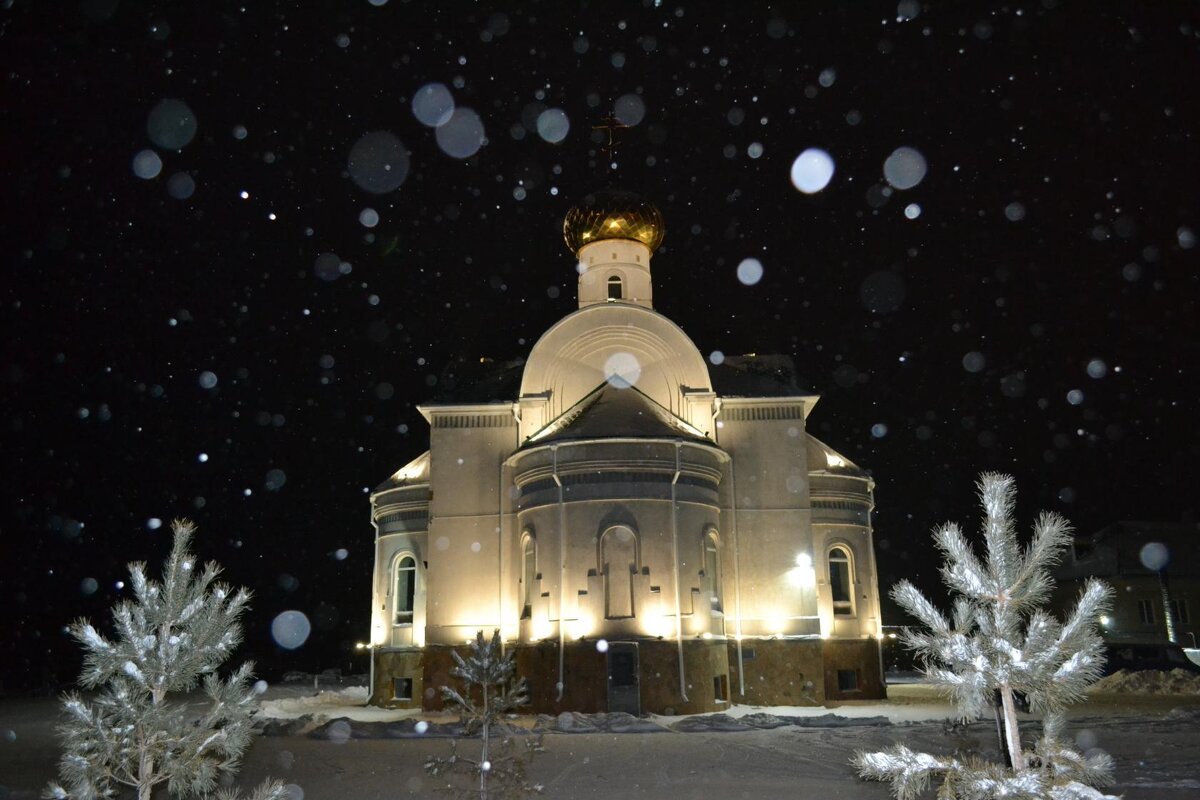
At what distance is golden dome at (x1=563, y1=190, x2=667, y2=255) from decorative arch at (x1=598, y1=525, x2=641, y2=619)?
34.2ft

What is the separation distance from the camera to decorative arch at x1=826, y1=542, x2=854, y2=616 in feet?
88.1

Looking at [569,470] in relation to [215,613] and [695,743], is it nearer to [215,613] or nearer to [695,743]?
→ [695,743]

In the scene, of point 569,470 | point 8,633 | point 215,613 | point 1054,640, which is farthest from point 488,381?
point 8,633

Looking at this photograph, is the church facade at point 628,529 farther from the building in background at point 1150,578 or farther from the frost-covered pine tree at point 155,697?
the building in background at point 1150,578

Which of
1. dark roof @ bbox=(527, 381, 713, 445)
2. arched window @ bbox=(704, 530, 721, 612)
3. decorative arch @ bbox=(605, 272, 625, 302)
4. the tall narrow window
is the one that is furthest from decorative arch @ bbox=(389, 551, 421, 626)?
decorative arch @ bbox=(605, 272, 625, 302)

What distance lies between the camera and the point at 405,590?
2784cm

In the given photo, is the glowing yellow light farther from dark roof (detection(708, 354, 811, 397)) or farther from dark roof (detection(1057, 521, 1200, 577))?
dark roof (detection(1057, 521, 1200, 577))

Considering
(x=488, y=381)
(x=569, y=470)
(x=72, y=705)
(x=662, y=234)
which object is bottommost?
(x=72, y=705)

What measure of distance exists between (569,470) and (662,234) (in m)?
9.92

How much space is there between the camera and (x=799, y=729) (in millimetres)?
18547

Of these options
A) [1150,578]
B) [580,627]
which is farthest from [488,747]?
[1150,578]

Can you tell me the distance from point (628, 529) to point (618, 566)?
89 cm

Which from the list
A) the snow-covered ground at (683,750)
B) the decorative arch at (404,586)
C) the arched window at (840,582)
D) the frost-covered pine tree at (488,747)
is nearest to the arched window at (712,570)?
the snow-covered ground at (683,750)

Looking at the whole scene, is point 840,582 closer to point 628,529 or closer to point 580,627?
point 628,529
